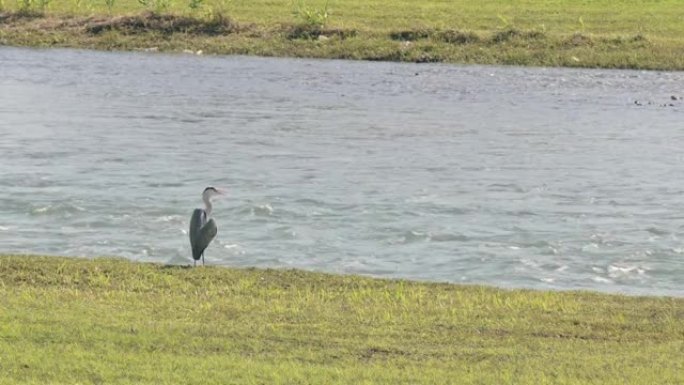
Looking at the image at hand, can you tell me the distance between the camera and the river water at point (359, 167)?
1548 centimetres

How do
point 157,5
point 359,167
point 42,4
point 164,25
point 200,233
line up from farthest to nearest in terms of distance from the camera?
1. point 42,4
2. point 157,5
3. point 164,25
4. point 359,167
5. point 200,233

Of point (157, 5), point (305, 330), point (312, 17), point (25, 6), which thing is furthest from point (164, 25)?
point (305, 330)

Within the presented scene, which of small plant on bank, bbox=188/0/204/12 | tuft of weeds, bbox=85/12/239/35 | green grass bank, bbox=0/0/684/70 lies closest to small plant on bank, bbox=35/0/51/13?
green grass bank, bbox=0/0/684/70

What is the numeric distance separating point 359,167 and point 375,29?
725 inches

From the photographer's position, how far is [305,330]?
33.8ft

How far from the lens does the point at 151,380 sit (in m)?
8.73

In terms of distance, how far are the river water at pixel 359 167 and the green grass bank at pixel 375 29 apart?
1560mm

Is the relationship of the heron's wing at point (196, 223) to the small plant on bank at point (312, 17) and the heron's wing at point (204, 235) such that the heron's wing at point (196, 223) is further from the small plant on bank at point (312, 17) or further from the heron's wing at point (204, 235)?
the small plant on bank at point (312, 17)

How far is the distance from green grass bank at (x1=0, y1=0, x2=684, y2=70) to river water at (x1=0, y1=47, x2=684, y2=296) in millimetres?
1560

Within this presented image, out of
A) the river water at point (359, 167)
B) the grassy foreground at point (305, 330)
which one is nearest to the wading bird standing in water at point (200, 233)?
the grassy foreground at point (305, 330)

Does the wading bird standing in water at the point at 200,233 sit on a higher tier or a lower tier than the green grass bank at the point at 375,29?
higher

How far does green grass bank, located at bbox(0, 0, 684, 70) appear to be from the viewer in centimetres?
3741

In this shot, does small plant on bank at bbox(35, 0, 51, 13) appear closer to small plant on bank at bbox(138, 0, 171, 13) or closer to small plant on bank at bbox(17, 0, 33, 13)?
small plant on bank at bbox(17, 0, 33, 13)

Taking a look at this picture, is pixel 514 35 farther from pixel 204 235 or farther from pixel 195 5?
pixel 204 235
